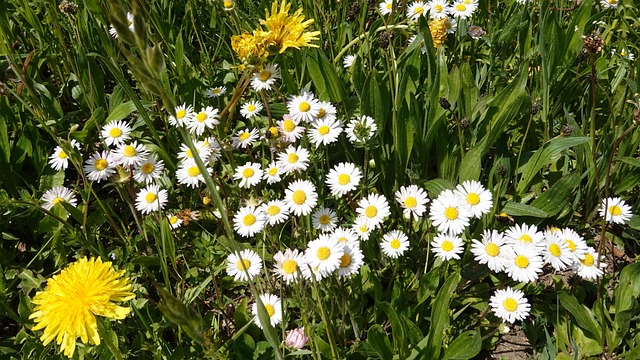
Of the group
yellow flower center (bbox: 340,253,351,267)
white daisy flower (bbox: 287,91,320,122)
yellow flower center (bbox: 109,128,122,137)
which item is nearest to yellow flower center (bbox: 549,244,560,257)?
yellow flower center (bbox: 340,253,351,267)

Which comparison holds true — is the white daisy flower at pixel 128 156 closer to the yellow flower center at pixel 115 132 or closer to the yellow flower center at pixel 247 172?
the yellow flower center at pixel 115 132

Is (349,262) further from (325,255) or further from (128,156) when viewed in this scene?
(128,156)

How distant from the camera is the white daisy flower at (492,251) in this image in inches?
69.6

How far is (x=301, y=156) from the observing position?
6.95 feet

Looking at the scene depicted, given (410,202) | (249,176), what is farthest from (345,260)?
(249,176)

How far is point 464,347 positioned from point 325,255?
1.68 ft

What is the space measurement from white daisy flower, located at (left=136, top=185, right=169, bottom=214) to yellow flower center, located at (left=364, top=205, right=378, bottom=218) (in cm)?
80

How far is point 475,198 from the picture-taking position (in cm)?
192

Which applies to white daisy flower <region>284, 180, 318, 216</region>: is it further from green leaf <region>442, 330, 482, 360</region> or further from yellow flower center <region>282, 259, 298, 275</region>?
green leaf <region>442, 330, 482, 360</region>

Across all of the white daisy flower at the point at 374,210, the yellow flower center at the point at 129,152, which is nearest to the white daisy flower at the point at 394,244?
the white daisy flower at the point at 374,210

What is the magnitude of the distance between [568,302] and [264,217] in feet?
3.51

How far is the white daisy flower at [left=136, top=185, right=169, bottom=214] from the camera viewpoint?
217 cm

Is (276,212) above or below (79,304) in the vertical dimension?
above

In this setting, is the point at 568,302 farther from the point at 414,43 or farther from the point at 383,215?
the point at 414,43
